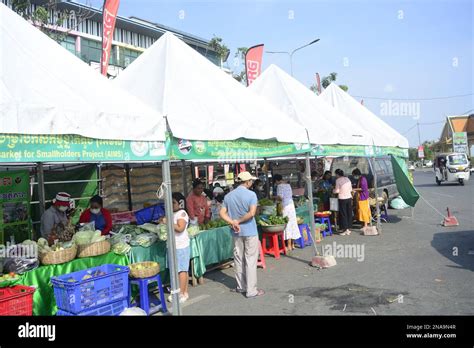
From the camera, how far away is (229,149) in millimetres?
6562

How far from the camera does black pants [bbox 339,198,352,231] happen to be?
472 inches

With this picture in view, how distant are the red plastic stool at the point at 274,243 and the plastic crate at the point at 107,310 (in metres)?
4.57

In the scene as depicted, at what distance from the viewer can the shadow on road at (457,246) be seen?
26.5ft

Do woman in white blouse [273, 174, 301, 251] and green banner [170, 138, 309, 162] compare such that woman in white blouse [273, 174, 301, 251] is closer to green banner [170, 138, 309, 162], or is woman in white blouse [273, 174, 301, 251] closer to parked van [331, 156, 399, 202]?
green banner [170, 138, 309, 162]

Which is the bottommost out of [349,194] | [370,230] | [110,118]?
[370,230]

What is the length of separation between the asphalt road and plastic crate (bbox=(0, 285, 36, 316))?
220 centimetres

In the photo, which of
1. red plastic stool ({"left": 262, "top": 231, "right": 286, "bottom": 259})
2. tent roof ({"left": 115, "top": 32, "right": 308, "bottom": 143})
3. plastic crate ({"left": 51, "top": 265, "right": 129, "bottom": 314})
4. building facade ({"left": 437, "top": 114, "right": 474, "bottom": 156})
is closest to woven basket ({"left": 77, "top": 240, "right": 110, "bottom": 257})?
plastic crate ({"left": 51, "top": 265, "right": 129, "bottom": 314})

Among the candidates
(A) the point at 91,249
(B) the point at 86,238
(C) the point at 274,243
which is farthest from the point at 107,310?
(C) the point at 274,243

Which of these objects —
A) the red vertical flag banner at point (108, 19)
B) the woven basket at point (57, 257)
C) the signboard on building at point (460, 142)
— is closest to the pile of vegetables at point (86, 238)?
the woven basket at point (57, 257)

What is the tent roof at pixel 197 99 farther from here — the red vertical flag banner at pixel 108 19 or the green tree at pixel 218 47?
the green tree at pixel 218 47
